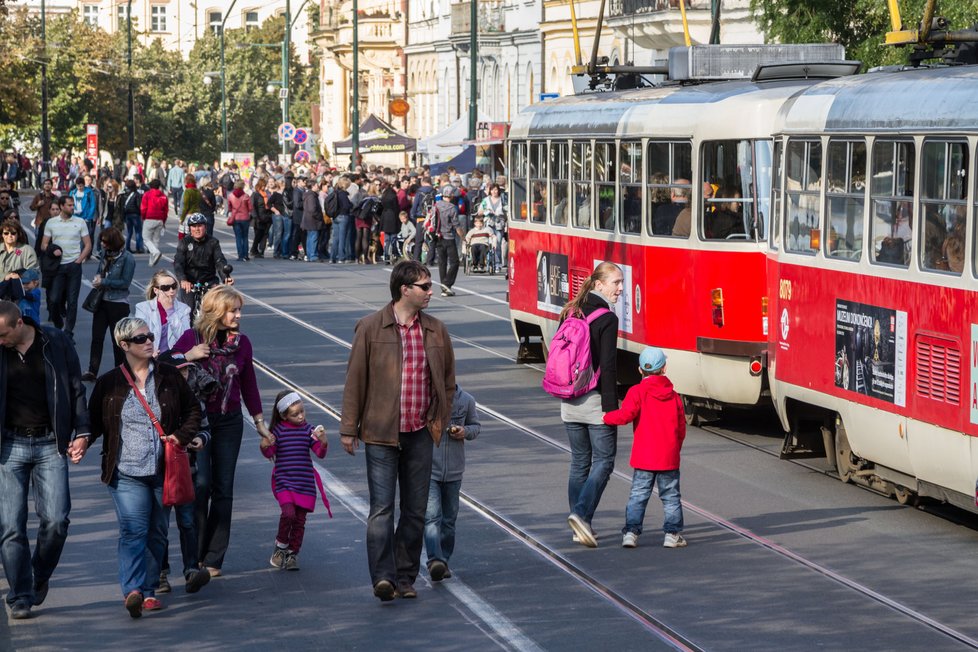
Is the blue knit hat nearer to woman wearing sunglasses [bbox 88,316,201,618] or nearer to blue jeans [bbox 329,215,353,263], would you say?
woman wearing sunglasses [bbox 88,316,201,618]

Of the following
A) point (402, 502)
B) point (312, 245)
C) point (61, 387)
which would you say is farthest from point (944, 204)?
point (312, 245)

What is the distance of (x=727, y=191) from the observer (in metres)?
15.2

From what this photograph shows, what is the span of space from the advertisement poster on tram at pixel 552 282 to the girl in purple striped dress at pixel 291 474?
822 cm

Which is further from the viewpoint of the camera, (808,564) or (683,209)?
(683,209)

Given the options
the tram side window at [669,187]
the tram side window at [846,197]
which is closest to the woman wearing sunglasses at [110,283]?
the tram side window at [669,187]

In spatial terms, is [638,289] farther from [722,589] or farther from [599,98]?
[722,589]

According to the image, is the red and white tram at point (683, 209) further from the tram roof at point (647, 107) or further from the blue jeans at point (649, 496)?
the blue jeans at point (649, 496)

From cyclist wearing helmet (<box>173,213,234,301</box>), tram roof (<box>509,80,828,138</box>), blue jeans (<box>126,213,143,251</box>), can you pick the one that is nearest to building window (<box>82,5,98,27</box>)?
blue jeans (<box>126,213,143,251</box>)

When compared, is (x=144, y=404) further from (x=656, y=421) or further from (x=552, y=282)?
Answer: (x=552, y=282)

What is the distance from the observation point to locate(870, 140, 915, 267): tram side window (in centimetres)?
1155

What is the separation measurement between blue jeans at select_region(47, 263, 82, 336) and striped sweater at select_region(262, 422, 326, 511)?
10966 mm

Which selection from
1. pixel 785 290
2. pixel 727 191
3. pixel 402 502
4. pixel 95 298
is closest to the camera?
pixel 402 502

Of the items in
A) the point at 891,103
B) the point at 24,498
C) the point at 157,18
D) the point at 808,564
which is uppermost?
the point at 157,18

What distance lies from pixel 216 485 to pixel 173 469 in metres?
0.73
